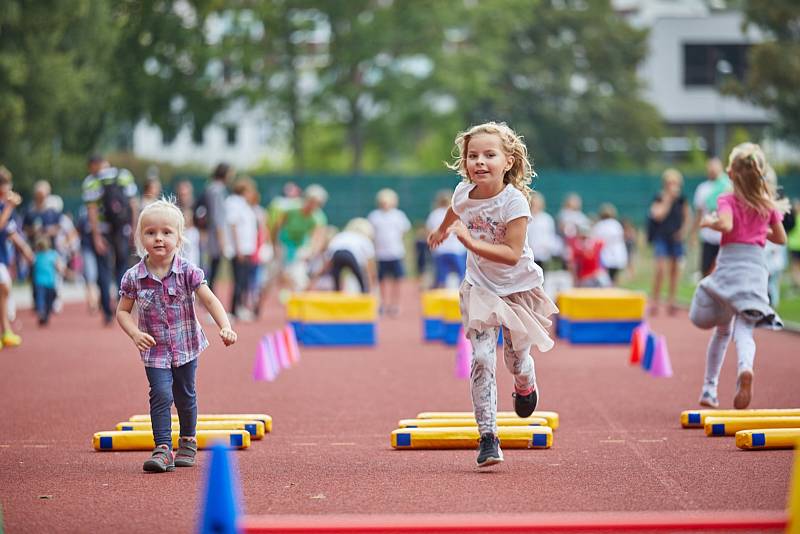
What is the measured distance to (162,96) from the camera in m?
55.4

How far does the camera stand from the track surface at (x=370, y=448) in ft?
21.7

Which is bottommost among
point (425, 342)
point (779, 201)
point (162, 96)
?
point (425, 342)

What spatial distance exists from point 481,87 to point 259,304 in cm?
3657

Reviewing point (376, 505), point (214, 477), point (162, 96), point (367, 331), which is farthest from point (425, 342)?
point (162, 96)

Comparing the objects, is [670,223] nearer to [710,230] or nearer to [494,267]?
[710,230]

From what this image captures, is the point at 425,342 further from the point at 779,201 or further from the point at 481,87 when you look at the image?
the point at 481,87

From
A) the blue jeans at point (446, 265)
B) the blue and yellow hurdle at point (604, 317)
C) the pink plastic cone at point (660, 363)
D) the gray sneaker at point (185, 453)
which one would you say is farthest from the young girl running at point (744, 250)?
the blue jeans at point (446, 265)

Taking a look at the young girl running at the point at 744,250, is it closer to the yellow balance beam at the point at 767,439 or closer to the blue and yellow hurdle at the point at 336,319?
the yellow balance beam at the point at 767,439

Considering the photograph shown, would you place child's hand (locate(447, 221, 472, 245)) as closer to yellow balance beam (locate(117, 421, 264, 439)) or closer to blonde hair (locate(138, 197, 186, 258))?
blonde hair (locate(138, 197, 186, 258))

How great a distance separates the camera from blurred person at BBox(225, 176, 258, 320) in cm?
2006

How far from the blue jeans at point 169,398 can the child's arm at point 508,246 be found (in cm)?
181

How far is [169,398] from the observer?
781 cm

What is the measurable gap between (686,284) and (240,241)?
49.6ft

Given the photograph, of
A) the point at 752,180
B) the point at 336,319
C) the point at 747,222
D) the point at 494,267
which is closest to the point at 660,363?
the point at 747,222
